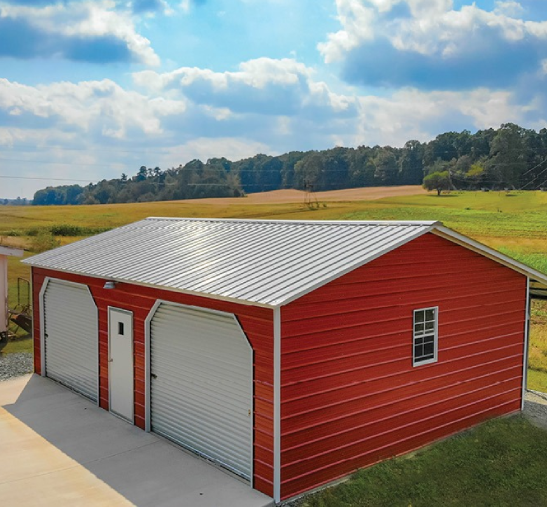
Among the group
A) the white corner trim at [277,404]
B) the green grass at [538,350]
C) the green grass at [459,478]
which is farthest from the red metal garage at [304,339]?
the green grass at [538,350]

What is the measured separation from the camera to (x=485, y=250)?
442 inches

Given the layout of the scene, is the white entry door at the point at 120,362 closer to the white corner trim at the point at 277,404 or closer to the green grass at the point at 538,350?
the white corner trim at the point at 277,404

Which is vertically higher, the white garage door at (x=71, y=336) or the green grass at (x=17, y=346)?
the white garage door at (x=71, y=336)

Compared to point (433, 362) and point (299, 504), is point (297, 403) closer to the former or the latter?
point (299, 504)

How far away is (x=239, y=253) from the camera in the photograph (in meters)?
11.1

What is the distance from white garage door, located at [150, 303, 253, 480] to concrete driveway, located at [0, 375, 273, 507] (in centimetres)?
32

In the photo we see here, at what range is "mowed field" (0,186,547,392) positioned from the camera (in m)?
34.4

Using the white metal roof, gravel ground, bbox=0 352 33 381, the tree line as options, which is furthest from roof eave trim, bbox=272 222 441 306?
the tree line

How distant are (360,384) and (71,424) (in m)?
5.79

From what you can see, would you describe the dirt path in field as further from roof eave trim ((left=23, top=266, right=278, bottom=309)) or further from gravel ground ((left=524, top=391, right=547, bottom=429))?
roof eave trim ((left=23, top=266, right=278, bottom=309))

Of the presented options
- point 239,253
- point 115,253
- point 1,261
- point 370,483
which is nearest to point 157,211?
point 1,261

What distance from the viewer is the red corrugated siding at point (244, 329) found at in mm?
8344

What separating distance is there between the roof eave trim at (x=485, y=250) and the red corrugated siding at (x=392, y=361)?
0.14 meters

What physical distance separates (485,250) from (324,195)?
119ft
